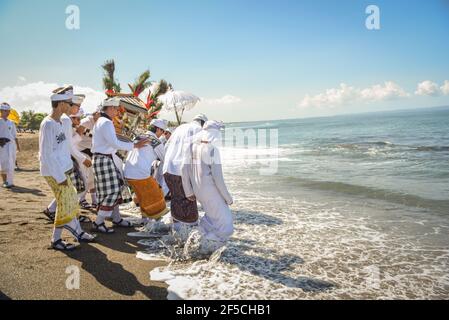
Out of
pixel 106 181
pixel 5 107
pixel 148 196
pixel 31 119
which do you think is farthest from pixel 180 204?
pixel 31 119

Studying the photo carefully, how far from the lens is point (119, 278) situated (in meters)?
3.26

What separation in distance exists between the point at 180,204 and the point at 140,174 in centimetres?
82

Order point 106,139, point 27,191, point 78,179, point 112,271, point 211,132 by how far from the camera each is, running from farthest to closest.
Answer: point 27,191 < point 78,179 < point 106,139 < point 211,132 < point 112,271

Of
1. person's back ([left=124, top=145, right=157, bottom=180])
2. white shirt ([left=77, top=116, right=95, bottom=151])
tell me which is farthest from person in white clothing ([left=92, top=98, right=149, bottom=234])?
white shirt ([left=77, top=116, right=95, bottom=151])

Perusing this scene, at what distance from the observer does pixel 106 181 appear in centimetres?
440

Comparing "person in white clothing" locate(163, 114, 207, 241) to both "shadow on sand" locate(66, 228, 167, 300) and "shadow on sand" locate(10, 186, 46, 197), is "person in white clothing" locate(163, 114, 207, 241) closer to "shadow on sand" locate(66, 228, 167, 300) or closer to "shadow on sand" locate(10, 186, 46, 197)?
"shadow on sand" locate(66, 228, 167, 300)

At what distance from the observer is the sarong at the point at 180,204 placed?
4332 millimetres

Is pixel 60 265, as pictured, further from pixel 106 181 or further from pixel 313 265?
pixel 313 265

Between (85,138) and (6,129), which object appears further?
(6,129)

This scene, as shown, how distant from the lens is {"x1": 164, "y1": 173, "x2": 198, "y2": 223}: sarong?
14.2 ft

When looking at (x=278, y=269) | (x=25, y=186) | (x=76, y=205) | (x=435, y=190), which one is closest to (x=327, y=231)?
(x=278, y=269)

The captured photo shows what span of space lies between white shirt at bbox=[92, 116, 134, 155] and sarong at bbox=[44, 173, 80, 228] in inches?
31.1

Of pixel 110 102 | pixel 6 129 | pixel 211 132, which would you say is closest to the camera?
pixel 211 132
